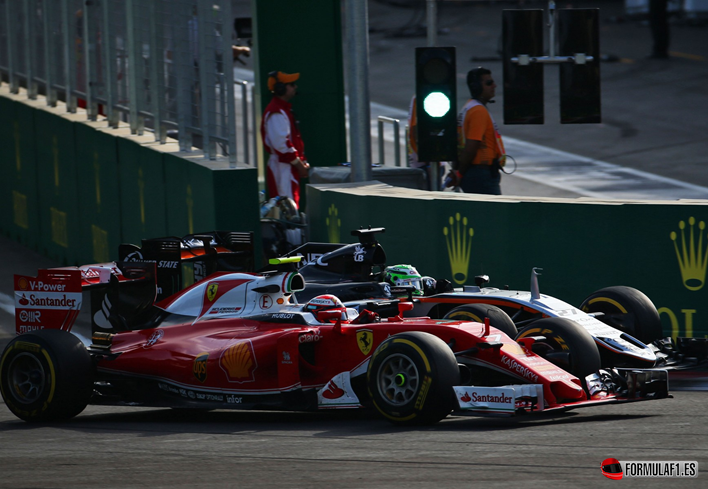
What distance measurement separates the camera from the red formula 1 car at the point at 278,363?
7.99 m

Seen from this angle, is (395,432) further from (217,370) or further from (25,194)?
(25,194)

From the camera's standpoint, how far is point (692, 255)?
35.2ft

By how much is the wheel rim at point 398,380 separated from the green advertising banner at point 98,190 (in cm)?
866

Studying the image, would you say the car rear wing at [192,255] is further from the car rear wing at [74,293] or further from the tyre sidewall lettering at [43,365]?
the tyre sidewall lettering at [43,365]

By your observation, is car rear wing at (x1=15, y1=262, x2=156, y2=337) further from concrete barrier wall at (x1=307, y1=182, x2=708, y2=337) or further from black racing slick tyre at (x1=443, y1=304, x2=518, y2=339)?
concrete barrier wall at (x1=307, y1=182, x2=708, y2=337)

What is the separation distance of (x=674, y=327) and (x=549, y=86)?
826 inches

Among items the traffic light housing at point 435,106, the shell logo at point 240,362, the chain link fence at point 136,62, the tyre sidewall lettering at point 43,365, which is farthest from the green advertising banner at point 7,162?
the shell logo at point 240,362

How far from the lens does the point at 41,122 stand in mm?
18781

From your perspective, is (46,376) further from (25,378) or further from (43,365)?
(25,378)

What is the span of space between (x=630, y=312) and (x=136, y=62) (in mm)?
8493

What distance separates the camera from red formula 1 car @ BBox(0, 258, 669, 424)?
799cm

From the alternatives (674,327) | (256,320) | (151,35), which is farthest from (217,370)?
(151,35)

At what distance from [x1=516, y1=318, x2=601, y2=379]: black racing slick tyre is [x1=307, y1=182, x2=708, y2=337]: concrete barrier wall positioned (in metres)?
2.45

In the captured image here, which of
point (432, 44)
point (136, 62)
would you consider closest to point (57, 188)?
point (136, 62)
